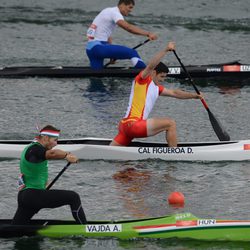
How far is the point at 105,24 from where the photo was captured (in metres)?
29.5

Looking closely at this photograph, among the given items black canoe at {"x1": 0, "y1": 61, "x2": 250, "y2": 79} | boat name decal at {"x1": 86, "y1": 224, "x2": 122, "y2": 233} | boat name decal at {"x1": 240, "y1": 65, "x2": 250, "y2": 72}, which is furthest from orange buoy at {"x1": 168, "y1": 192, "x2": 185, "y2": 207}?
boat name decal at {"x1": 240, "y1": 65, "x2": 250, "y2": 72}

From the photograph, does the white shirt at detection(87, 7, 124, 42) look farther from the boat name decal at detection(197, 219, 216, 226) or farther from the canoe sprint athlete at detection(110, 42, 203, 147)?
the boat name decal at detection(197, 219, 216, 226)

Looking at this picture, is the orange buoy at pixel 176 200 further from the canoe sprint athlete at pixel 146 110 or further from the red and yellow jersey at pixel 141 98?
the red and yellow jersey at pixel 141 98

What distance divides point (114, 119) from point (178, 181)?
18.0 ft

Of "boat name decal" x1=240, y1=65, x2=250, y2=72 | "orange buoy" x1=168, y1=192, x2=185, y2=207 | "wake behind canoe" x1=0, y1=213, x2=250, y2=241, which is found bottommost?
"orange buoy" x1=168, y1=192, x2=185, y2=207

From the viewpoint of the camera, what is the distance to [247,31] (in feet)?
130

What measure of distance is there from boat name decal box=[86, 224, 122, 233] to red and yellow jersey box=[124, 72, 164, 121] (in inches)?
200

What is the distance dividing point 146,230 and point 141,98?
17.1 feet

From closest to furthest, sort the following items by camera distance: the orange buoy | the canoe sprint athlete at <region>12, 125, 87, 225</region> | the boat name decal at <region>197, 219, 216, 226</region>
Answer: the canoe sprint athlete at <region>12, 125, 87, 225</region>
the boat name decal at <region>197, 219, 216, 226</region>
the orange buoy

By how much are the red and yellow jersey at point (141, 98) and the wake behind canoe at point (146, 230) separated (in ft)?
16.5

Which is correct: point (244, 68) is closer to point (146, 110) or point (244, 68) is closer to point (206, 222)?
point (146, 110)

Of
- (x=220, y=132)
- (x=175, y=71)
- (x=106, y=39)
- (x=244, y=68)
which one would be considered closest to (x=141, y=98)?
(x=220, y=132)

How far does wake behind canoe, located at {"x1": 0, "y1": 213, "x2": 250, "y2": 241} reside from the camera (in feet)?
57.1

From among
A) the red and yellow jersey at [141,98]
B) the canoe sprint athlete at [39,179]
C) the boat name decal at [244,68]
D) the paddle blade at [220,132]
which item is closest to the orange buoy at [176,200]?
the red and yellow jersey at [141,98]
